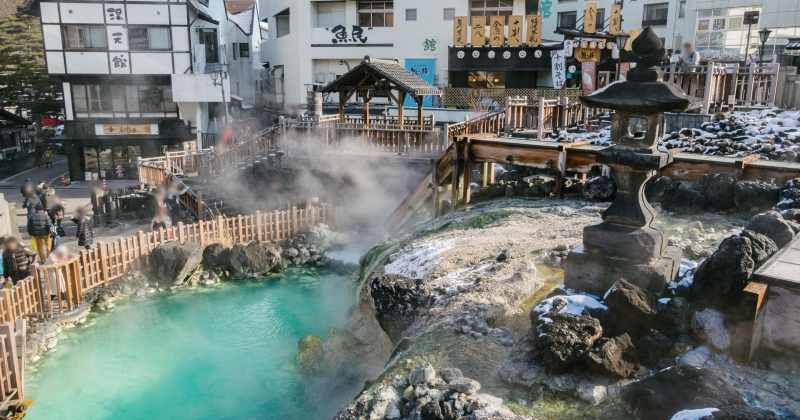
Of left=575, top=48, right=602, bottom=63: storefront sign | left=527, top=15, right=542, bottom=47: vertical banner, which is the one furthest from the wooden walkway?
left=527, top=15, right=542, bottom=47: vertical banner

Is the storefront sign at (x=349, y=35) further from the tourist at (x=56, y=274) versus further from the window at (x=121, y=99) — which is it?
the tourist at (x=56, y=274)

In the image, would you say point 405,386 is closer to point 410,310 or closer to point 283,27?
point 410,310

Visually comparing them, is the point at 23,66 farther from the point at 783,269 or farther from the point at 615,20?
the point at 783,269

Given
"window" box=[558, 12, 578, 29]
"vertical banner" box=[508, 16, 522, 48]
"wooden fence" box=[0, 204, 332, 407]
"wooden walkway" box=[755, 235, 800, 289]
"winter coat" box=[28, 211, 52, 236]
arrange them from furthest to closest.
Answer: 1. "window" box=[558, 12, 578, 29]
2. "vertical banner" box=[508, 16, 522, 48]
3. "winter coat" box=[28, 211, 52, 236]
4. "wooden fence" box=[0, 204, 332, 407]
5. "wooden walkway" box=[755, 235, 800, 289]

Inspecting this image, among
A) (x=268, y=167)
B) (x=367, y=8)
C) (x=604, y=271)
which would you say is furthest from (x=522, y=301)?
(x=367, y=8)

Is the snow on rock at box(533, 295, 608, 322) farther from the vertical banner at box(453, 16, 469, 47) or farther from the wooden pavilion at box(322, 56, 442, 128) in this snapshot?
the vertical banner at box(453, 16, 469, 47)

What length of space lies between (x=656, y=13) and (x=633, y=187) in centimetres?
3341

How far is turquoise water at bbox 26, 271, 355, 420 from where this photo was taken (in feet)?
32.6

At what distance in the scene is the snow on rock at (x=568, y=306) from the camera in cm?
642

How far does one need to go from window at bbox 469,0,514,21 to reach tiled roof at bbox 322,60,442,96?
640 inches

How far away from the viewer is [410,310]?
8742mm

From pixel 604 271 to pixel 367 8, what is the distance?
33043 millimetres

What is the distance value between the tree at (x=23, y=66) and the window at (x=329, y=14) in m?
16.9

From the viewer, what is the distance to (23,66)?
111 feet
